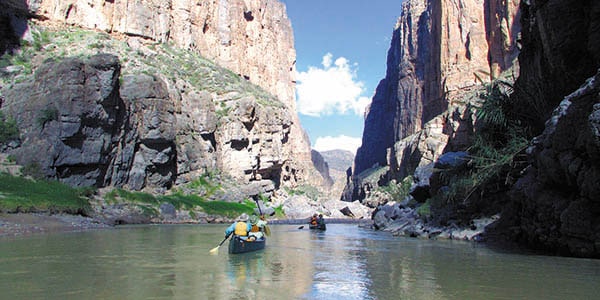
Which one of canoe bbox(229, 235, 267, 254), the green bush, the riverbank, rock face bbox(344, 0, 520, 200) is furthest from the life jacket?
rock face bbox(344, 0, 520, 200)

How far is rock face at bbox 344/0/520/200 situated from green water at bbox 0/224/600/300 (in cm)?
4727

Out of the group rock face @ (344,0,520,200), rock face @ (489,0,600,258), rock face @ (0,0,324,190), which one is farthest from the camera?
rock face @ (344,0,520,200)

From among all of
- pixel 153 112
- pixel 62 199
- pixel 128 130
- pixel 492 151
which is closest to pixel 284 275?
pixel 492 151

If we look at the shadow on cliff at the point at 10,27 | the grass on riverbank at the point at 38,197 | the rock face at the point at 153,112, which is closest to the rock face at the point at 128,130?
the rock face at the point at 153,112

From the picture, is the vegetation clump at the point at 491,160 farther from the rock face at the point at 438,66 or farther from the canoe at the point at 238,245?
the rock face at the point at 438,66

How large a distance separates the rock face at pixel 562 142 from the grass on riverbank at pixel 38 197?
2972 cm

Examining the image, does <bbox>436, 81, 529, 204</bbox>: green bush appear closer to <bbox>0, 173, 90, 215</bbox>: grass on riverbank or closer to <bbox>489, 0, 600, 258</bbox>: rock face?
<bbox>489, 0, 600, 258</bbox>: rock face

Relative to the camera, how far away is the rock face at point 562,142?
13.7 m

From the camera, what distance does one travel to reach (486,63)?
95875mm

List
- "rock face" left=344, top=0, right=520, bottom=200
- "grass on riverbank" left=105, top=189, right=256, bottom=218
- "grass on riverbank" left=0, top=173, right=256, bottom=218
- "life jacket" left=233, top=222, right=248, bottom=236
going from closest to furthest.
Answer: "life jacket" left=233, top=222, right=248, bottom=236 < "grass on riverbank" left=0, top=173, right=256, bottom=218 < "grass on riverbank" left=105, top=189, right=256, bottom=218 < "rock face" left=344, top=0, right=520, bottom=200

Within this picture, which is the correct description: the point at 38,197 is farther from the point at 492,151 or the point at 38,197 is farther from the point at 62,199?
the point at 492,151

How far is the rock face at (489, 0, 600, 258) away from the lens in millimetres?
13703

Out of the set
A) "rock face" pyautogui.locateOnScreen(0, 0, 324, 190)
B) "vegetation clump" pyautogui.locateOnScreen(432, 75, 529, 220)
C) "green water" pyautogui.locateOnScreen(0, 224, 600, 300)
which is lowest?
"green water" pyautogui.locateOnScreen(0, 224, 600, 300)

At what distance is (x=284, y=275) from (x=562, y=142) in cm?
1027
